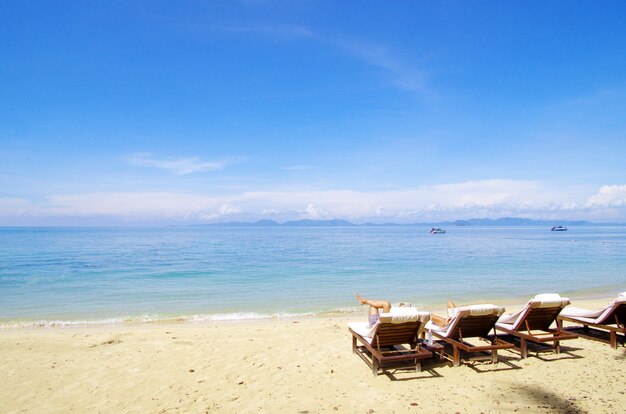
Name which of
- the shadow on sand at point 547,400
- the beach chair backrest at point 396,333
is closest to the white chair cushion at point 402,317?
the beach chair backrest at point 396,333

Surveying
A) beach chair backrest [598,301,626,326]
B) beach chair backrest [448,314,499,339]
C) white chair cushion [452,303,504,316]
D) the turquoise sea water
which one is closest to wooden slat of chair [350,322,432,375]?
beach chair backrest [448,314,499,339]

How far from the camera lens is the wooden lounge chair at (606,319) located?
24.2 ft

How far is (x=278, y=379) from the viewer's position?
6277 mm

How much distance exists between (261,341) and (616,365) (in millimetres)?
6992

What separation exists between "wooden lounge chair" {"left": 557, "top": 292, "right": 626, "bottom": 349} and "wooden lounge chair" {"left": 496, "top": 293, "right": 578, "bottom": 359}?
0.53 metres

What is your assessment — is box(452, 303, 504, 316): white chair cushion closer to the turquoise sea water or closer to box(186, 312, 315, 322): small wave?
box(186, 312, 315, 322): small wave

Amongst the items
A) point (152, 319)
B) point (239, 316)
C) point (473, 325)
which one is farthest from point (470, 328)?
point (152, 319)

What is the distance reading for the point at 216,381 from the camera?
629cm

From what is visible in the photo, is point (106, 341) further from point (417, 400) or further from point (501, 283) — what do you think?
point (501, 283)

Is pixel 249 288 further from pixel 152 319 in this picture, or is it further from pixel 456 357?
pixel 456 357

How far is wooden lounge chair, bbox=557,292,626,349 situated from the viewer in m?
7.38

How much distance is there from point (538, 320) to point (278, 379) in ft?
17.0

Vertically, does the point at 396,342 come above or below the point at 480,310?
below

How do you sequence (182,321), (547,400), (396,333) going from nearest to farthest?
(547,400) → (396,333) → (182,321)
